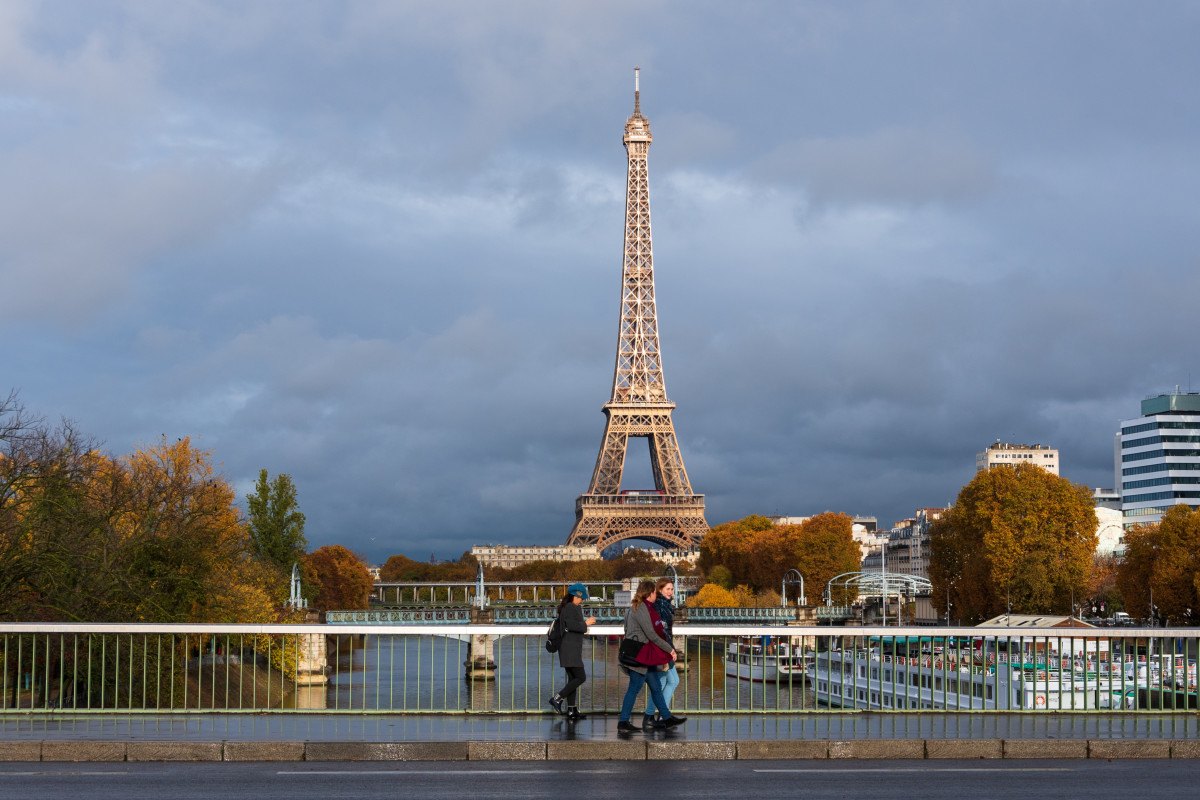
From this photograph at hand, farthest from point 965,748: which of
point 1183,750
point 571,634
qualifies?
point 571,634

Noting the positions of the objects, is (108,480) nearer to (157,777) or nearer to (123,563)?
(123,563)

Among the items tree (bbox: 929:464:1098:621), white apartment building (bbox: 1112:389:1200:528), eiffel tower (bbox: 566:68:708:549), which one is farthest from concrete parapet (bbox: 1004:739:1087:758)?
white apartment building (bbox: 1112:389:1200:528)

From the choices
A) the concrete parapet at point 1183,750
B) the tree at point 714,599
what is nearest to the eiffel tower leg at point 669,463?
the tree at point 714,599

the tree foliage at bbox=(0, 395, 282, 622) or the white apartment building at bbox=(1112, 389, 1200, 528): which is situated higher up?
the white apartment building at bbox=(1112, 389, 1200, 528)

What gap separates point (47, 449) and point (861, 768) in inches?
1455

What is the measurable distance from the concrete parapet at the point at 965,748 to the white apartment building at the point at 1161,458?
525 feet

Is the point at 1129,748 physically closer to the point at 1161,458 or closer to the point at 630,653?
the point at 630,653

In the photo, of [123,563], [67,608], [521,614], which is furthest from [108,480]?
[521,614]

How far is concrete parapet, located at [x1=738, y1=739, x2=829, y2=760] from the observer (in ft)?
48.0

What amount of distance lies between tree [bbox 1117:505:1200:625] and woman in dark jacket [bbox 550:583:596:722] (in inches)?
2422

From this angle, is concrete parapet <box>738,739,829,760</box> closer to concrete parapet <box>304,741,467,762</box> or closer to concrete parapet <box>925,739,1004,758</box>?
concrete parapet <box>925,739,1004,758</box>

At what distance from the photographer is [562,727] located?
16.4 meters

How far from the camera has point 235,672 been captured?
57.8m

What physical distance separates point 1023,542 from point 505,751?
6951cm
